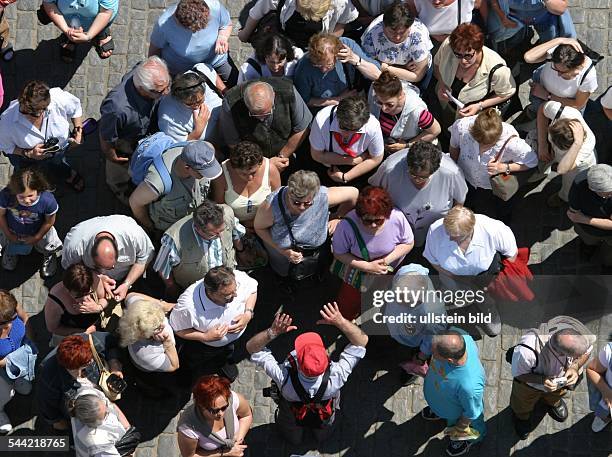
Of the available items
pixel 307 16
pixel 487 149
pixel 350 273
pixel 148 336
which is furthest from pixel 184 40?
pixel 487 149

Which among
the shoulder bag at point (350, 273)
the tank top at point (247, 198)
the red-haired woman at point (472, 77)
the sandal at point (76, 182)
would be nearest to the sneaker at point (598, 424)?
the shoulder bag at point (350, 273)

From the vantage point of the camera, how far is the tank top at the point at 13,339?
8.47 metres

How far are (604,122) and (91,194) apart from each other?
19.3 feet

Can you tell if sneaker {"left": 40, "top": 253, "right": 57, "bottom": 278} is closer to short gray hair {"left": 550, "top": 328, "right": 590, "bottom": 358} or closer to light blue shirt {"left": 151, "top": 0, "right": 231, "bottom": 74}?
light blue shirt {"left": 151, "top": 0, "right": 231, "bottom": 74}

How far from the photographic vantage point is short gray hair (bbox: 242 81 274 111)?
849 centimetres

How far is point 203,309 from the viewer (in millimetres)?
8297

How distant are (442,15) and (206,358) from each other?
14.3ft

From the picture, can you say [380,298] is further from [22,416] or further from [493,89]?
[22,416]

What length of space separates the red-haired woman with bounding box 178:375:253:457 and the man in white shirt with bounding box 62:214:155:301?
145cm

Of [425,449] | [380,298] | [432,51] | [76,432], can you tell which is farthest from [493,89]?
[76,432]

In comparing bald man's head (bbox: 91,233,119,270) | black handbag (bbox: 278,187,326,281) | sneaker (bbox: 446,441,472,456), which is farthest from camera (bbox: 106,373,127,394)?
sneaker (bbox: 446,441,472,456)

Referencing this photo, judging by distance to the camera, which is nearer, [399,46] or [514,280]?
[514,280]

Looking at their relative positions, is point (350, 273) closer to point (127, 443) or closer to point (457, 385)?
point (457, 385)

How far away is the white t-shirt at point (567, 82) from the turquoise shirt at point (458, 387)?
2.81m
